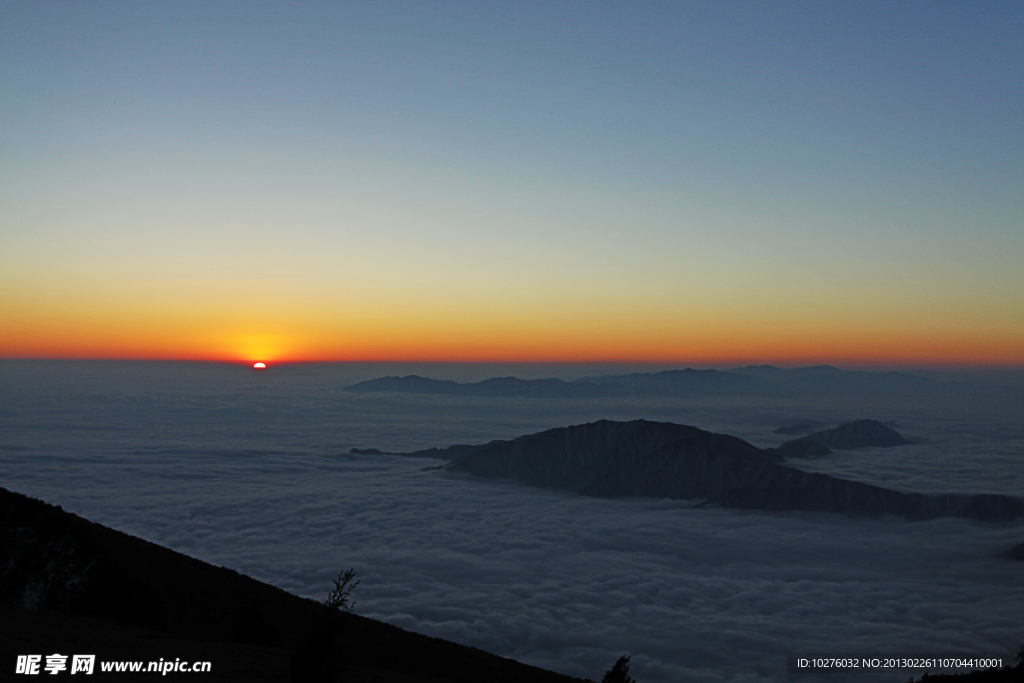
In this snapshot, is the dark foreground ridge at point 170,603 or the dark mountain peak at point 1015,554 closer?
the dark foreground ridge at point 170,603

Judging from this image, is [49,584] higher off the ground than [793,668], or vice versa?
[49,584]

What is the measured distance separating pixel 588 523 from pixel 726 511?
46.1 m

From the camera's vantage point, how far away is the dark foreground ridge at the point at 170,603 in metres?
37.2

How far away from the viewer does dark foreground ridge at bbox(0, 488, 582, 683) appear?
122 feet

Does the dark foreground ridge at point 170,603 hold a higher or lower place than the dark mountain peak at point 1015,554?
higher

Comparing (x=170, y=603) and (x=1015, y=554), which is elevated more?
(x=170, y=603)

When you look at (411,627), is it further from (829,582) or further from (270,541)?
(829,582)

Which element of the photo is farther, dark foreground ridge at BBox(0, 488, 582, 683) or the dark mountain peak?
the dark mountain peak

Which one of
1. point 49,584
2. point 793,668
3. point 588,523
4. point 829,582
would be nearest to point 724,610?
point 793,668

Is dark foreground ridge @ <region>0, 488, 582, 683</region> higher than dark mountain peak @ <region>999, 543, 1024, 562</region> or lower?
higher

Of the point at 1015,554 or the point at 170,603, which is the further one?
the point at 1015,554

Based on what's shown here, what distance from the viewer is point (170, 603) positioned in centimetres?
4125

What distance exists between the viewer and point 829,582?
123375mm

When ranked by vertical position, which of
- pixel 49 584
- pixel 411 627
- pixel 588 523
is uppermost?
pixel 49 584
